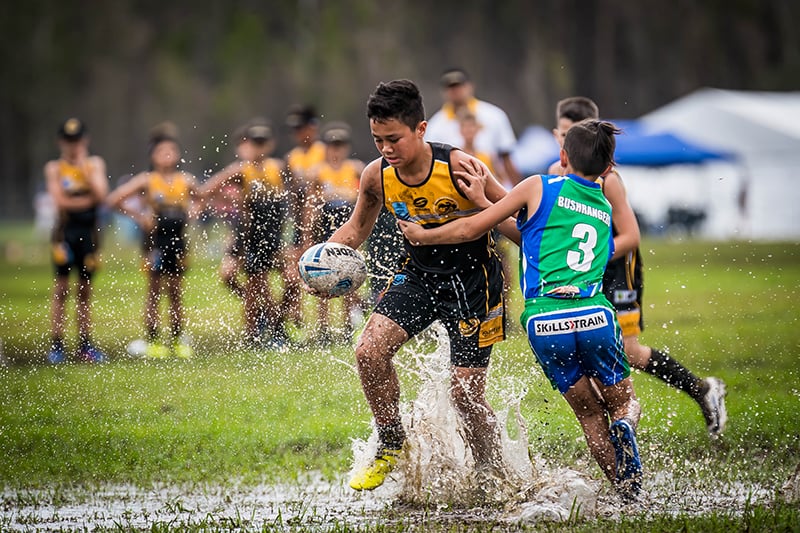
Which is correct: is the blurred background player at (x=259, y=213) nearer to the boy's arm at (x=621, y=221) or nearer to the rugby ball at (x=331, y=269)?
the rugby ball at (x=331, y=269)

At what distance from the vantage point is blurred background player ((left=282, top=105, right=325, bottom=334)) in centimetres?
1082

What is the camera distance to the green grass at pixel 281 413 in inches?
245

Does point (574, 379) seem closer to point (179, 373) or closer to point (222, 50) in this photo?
point (179, 373)

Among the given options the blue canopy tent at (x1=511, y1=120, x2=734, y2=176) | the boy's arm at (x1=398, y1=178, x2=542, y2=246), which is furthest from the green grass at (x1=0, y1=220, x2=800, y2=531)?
the blue canopy tent at (x1=511, y1=120, x2=734, y2=176)

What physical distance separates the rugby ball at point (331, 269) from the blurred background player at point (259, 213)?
190 inches

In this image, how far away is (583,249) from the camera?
524 cm

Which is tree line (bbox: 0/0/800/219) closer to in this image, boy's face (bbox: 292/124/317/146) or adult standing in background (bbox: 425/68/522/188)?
boy's face (bbox: 292/124/317/146)

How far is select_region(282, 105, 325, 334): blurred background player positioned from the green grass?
584 mm

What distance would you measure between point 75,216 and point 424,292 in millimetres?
6521

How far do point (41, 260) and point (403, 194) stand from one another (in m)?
23.4

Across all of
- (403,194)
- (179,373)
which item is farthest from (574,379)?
(179,373)

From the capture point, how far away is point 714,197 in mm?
36188

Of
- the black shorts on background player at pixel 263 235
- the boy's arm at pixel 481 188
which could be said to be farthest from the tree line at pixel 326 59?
the boy's arm at pixel 481 188

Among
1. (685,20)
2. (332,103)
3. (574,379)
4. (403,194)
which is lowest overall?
(574,379)
